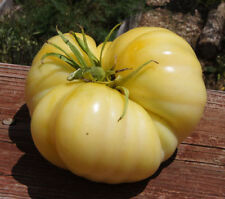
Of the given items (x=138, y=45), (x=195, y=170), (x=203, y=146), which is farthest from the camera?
(x=203, y=146)

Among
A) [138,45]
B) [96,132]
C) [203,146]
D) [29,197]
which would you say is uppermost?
[138,45]

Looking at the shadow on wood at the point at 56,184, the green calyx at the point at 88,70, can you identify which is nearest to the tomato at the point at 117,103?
the green calyx at the point at 88,70

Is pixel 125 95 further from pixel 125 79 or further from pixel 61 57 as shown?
pixel 61 57

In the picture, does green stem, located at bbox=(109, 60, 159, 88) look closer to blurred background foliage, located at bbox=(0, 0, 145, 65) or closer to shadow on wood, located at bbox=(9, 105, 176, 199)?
shadow on wood, located at bbox=(9, 105, 176, 199)

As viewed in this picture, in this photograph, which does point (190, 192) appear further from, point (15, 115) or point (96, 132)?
point (15, 115)

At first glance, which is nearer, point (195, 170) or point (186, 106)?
point (186, 106)

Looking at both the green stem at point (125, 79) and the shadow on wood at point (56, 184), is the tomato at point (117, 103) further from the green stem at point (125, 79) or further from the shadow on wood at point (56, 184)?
the shadow on wood at point (56, 184)

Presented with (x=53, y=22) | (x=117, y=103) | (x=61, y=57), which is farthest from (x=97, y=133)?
(x=53, y=22)

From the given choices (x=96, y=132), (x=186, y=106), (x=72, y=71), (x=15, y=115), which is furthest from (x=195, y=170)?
(x=15, y=115)

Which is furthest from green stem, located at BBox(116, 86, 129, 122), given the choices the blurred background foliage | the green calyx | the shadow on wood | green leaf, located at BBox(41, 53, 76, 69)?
the blurred background foliage
